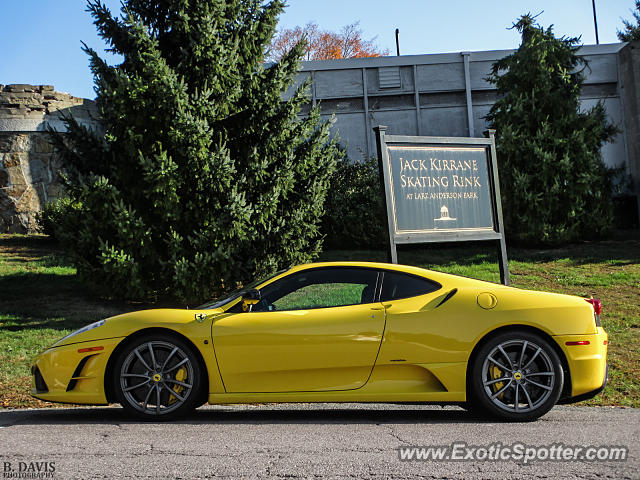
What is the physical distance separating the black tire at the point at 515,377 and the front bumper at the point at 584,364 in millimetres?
103

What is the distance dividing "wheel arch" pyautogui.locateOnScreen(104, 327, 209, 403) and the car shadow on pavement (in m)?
0.24

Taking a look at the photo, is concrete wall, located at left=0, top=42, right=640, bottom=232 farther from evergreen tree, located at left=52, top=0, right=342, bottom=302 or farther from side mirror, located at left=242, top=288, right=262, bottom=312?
side mirror, located at left=242, top=288, right=262, bottom=312

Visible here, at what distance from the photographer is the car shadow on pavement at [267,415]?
5.61m

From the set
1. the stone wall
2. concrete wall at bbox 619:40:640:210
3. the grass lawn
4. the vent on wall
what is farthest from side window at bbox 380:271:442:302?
the vent on wall

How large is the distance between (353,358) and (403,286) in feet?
2.54

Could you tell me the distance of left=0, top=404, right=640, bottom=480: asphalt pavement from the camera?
3938 millimetres

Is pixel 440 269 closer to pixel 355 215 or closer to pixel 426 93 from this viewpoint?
pixel 355 215

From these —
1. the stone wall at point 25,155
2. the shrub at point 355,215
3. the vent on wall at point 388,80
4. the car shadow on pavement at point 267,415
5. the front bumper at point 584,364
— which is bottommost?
the car shadow on pavement at point 267,415

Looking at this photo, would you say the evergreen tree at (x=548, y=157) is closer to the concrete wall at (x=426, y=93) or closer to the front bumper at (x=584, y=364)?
the concrete wall at (x=426, y=93)

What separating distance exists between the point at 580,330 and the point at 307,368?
2237mm

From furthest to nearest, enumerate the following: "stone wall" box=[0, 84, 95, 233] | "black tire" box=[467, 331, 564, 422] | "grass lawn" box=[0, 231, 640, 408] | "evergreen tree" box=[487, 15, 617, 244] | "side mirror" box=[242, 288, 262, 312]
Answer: "stone wall" box=[0, 84, 95, 233]
"evergreen tree" box=[487, 15, 617, 244]
"grass lawn" box=[0, 231, 640, 408]
"side mirror" box=[242, 288, 262, 312]
"black tire" box=[467, 331, 564, 422]

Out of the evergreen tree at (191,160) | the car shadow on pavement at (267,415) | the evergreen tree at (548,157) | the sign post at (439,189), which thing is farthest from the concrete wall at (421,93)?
the car shadow on pavement at (267,415)

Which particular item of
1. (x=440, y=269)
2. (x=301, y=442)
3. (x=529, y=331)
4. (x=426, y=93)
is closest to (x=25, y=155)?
(x=440, y=269)

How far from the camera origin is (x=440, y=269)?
50.1 ft
